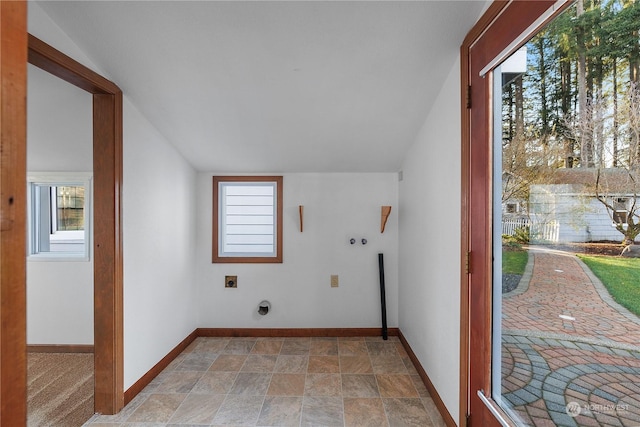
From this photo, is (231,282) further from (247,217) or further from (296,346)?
(296,346)

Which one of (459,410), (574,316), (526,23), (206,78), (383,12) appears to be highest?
(383,12)

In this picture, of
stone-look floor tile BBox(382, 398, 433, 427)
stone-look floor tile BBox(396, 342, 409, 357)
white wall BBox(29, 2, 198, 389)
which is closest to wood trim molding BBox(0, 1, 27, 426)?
white wall BBox(29, 2, 198, 389)

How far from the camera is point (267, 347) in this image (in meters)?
2.67

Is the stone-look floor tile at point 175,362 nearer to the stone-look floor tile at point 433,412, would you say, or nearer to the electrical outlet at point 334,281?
the electrical outlet at point 334,281

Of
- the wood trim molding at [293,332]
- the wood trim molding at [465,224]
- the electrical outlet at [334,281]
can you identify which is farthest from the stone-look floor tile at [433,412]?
the electrical outlet at [334,281]

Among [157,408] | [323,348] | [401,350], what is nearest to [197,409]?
[157,408]

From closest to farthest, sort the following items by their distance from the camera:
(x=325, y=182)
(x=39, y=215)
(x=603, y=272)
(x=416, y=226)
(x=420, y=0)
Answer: (x=603, y=272)
(x=420, y=0)
(x=416, y=226)
(x=39, y=215)
(x=325, y=182)

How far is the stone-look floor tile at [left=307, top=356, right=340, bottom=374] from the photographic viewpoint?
225 cm

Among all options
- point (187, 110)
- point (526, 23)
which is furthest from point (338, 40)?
point (187, 110)

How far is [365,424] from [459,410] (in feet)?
1.77

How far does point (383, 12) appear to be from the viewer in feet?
4.32

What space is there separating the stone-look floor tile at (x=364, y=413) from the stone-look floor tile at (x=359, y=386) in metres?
0.05

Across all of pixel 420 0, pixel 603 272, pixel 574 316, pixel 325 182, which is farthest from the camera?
pixel 325 182

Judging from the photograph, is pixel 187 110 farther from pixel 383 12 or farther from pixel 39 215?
pixel 39 215
